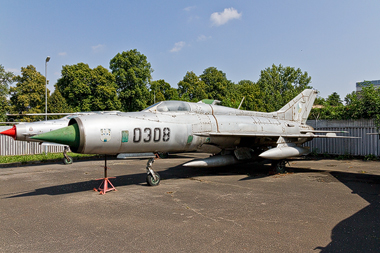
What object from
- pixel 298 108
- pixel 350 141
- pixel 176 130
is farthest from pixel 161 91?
pixel 176 130

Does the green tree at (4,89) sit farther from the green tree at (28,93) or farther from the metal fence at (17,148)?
the metal fence at (17,148)

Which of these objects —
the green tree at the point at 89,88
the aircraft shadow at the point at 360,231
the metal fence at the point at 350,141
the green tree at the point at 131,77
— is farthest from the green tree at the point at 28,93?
the aircraft shadow at the point at 360,231

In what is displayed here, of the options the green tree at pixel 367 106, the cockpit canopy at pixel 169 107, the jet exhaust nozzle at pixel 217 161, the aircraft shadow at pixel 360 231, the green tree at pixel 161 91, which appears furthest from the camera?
the green tree at pixel 161 91

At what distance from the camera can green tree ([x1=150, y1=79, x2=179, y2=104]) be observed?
4759cm

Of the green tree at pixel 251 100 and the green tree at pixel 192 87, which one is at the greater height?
the green tree at pixel 192 87

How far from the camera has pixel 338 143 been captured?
17312 millimetres

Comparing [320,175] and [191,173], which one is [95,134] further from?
[320,175]

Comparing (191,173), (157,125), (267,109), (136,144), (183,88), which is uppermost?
(183,88)

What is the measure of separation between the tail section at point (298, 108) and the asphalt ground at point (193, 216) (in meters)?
5.62

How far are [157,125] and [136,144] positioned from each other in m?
0.91

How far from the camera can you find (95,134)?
6590 millimetres

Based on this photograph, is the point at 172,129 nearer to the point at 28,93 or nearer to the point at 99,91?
the point at 99,91

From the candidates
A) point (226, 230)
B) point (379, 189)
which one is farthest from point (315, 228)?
point (379, 189)

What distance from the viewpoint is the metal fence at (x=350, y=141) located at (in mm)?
16016
